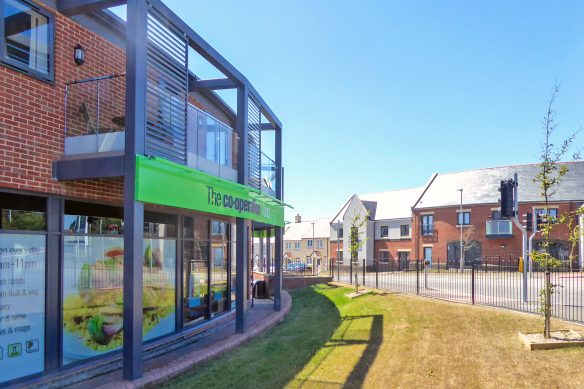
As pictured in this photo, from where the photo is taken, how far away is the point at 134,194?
7.00 metres

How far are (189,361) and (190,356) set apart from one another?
43 centimetres

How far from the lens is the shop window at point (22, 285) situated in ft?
21.8

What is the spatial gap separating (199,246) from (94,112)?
15.5ft

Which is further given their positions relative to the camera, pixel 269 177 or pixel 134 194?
pixel 269 177

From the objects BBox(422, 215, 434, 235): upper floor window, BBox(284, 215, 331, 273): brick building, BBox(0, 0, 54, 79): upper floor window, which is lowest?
BBox(284, 215, 331, 273): brick building

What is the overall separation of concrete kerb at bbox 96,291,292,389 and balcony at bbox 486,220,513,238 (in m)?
35.9

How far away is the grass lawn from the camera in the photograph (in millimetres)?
7121

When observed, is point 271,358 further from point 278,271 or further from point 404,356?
point 278,271

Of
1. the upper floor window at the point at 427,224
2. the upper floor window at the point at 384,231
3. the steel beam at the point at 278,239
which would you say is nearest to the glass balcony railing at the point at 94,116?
the steel beam at the point at 278,239

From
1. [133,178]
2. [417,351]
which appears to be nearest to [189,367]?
[133,178]

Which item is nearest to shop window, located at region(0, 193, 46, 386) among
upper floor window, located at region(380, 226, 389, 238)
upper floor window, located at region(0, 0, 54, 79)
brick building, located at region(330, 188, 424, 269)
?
upper floor window, located at region(0, 0, 54, 79)

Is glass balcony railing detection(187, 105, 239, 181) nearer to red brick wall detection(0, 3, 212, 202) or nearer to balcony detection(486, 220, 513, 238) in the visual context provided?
red brick wall detection(0, 3, 212, 202)

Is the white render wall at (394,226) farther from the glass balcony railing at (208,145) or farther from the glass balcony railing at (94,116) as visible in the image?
the glass balcony railing at (94,116)

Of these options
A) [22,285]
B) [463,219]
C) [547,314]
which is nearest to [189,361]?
[22,285]
